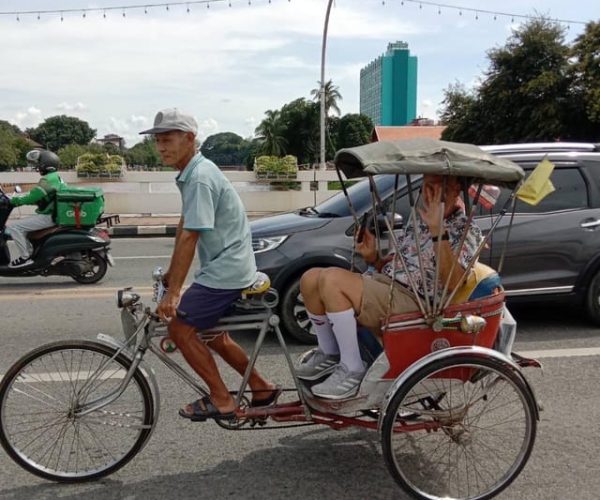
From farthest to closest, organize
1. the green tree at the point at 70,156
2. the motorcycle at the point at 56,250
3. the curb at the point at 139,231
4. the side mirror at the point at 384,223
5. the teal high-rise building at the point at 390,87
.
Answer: the teal high-rise building at the point at 390,87 < the green tree at the point at 70,156 < the curb at the point at 139,231 < the motorcycle at the point at 56,250 < the side mirror at the point at 384,223

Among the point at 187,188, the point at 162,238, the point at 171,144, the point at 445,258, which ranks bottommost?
the point at 162,238

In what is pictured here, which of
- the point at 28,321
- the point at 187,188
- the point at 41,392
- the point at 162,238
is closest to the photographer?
the point at 187,188

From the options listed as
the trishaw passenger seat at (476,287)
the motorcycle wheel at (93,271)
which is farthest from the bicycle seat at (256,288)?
the motorcycle wheel at (93,271)

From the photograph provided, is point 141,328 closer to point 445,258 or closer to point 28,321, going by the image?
point 445,258

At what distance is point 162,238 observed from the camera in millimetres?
14484

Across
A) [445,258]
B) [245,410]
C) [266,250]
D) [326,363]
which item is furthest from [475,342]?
[266,250]

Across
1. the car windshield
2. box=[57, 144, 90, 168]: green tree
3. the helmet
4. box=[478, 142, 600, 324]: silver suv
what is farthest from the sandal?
box=[57, 144, 90, 168]: green tree

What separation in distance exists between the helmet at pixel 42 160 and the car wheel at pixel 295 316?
4017mm

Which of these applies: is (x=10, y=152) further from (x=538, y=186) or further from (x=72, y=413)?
(x=538, y=186)

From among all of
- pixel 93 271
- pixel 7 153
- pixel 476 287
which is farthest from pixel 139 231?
pixel 7 153

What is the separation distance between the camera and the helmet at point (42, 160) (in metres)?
7.75

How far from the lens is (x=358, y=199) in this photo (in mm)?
5914

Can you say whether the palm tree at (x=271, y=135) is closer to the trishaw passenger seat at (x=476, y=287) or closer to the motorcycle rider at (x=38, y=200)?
the motorcycle rider at (x=38, y=200)

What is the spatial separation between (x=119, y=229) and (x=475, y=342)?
12.9m
